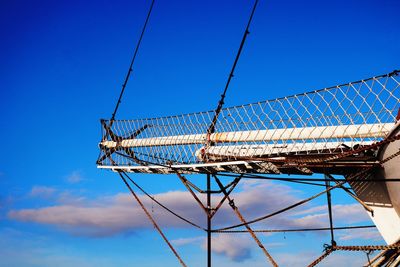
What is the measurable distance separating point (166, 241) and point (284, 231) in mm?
3372

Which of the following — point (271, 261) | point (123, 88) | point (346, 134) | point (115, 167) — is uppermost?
point (123, 88)

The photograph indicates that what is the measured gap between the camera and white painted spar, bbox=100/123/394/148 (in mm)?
9539

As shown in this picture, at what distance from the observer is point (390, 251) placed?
10508 mm

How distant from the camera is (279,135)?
1083 cm

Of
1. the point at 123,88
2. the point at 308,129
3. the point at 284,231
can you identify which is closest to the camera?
the point at 308,129

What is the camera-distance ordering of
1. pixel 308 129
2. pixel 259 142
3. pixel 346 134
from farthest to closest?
pixel 259 142
pixel 308 129
pixel 346 134

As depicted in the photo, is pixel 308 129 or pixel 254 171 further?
pixel 254 171

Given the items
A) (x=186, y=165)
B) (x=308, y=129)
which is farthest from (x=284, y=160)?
(x=186, y=165)

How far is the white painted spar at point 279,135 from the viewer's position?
31.3 feet

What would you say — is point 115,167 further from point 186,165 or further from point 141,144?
point 186,165

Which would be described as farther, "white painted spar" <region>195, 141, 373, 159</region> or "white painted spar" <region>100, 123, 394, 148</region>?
"white painted spar" <region>195, 141, 373, 159</region>

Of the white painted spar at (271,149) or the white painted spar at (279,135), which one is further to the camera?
the white painted spar at (271,149)

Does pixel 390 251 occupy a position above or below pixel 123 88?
below

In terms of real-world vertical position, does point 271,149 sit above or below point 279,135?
below
